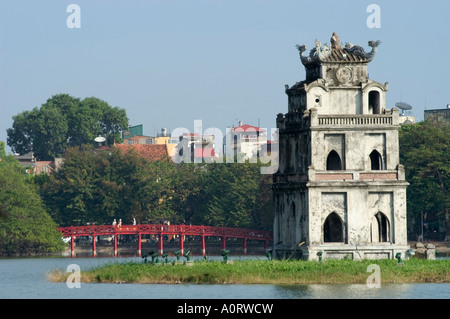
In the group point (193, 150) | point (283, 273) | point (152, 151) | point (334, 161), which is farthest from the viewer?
point (152, 151)

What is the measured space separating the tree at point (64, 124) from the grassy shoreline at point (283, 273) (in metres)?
109

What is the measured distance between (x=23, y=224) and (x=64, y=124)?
5884 centimetres

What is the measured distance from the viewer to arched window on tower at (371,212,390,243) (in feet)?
237

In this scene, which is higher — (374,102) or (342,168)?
(374,102)

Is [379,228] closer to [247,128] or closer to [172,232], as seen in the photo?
[172,232]

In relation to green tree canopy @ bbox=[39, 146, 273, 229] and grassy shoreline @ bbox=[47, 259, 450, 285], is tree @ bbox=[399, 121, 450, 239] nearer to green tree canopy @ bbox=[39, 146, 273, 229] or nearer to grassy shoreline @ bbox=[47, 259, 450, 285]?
green tree canopy @ bbox=[39, 146, 273, 229]

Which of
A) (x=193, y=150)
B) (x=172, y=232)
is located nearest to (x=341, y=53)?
(x=172, y=232)

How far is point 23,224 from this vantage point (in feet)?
386

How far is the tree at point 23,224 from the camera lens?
117375 mm

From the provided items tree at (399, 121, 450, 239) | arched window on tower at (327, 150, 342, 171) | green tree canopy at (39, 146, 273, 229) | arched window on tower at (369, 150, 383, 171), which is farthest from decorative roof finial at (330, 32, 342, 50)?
green tree canopy at (39, 146, 273, 229)
